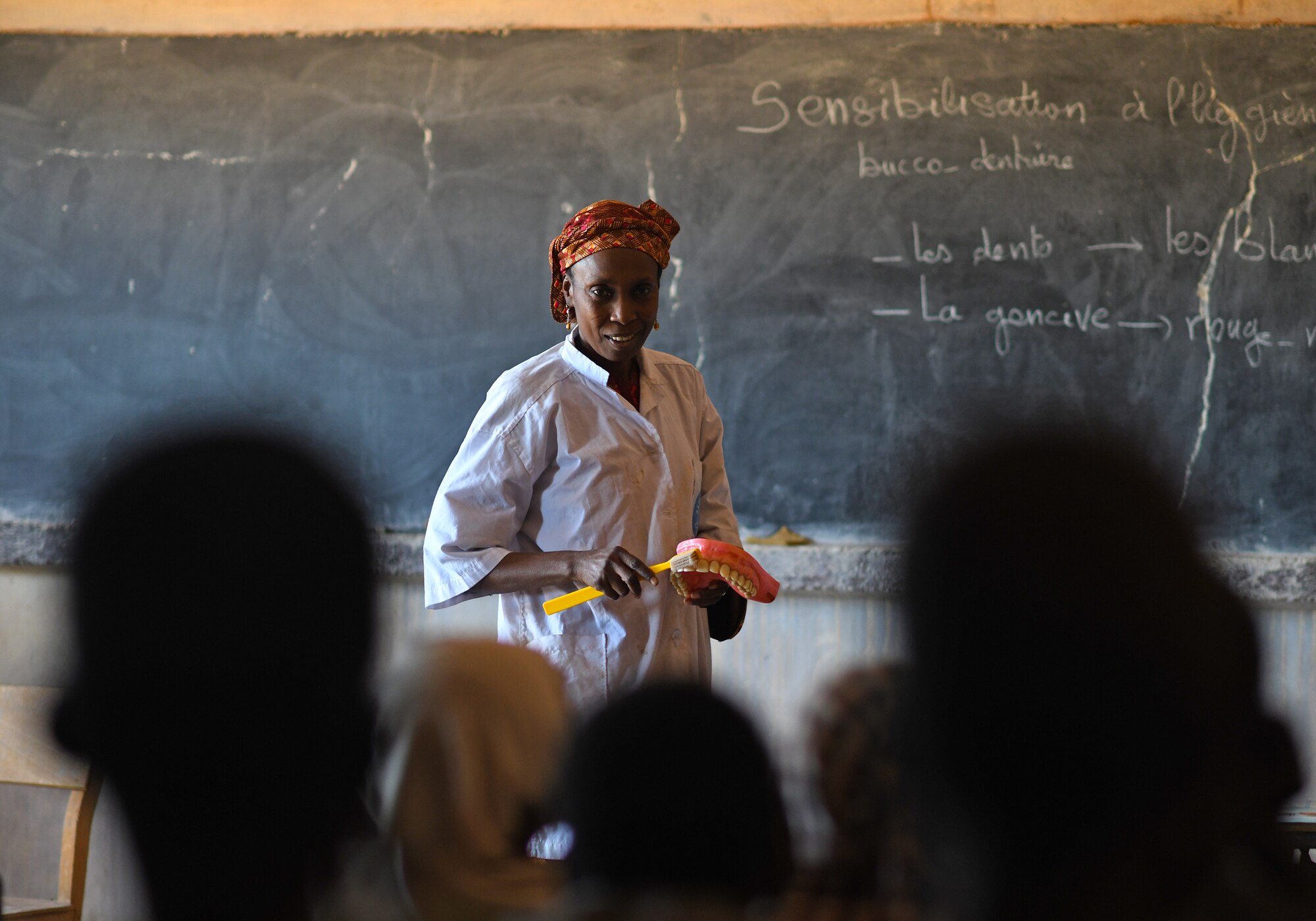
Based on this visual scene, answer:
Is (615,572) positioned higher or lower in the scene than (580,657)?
higher

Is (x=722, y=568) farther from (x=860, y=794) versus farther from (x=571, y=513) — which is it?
(x=860, y=794)

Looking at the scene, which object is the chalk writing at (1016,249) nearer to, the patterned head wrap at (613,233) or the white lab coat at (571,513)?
the patterned head wrap at (613,233)

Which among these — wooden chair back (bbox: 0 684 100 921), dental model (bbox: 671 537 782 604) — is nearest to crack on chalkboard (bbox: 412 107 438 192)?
wooden chair back (bbox: 0 684 100 921)

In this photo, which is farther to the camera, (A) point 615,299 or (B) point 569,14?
(B) point 569,14

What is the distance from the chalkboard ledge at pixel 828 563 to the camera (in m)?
2.71

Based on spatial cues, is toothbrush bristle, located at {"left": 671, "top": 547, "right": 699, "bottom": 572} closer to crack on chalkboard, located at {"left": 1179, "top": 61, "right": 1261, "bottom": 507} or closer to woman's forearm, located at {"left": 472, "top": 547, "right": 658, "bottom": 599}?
woman's forearm, located at {"left": 472, "top": 547, "right": 658, "bottom": 599}

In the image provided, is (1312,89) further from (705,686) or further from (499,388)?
(705,686)

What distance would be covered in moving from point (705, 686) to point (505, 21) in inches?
108

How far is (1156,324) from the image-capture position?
110 inches

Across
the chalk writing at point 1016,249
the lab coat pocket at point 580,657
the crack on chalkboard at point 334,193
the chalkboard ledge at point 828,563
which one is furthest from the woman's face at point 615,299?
the crack on chalkboard at point 334,193

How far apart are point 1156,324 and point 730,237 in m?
1.07

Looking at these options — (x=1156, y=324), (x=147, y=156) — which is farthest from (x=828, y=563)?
(x=147, y=156)

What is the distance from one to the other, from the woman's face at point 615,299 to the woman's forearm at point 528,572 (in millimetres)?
330

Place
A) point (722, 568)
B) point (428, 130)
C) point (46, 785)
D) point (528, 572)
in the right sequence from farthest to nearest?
point (428, 130) < point (46, 785) < point (528, 572) < point (722, 568)
